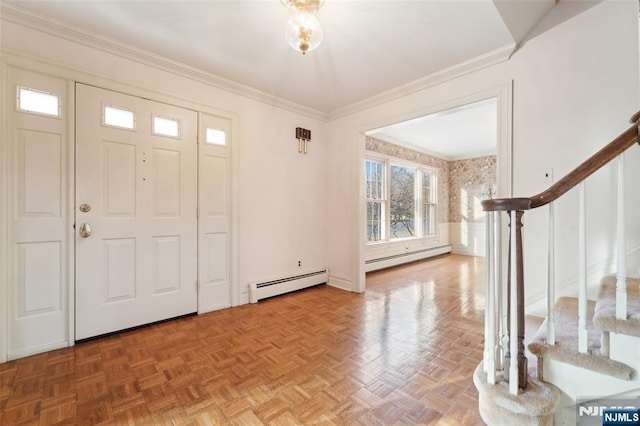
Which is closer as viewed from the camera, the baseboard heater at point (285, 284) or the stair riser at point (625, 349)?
the stair riser at point (625, 349)

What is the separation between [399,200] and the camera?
6145 millimetres

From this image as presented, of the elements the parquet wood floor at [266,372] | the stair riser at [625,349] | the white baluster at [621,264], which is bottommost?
the parquet wood floor at [266,372]

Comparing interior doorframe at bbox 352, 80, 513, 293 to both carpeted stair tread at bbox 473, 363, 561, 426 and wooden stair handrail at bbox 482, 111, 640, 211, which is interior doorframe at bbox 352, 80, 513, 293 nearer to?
wooden stair handrail at bbox 482, 111, 640, 211

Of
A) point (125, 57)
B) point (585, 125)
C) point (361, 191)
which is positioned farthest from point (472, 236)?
point (125, 57)

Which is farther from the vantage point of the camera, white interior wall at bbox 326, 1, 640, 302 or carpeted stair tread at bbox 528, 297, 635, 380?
white interior wall at bbox 326, 1, 640, 302

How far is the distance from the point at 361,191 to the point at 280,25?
7.44ft

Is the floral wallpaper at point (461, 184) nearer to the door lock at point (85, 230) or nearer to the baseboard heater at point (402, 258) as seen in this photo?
the baseboard heater at point (402, 258)

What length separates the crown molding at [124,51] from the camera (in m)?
2.05

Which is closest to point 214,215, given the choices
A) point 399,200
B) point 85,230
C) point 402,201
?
point 85,230

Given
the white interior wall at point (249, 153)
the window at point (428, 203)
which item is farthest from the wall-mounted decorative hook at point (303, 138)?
the window at point (428, 203)

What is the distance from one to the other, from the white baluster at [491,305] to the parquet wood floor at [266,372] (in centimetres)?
41

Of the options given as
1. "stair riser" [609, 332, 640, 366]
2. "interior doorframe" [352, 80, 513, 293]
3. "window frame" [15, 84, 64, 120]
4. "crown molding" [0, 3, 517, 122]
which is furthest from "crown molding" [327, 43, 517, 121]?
"window frame" [15, 84, 64, 120]

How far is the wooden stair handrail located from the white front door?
9.26 ft

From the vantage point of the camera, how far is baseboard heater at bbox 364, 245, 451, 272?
203 inches
